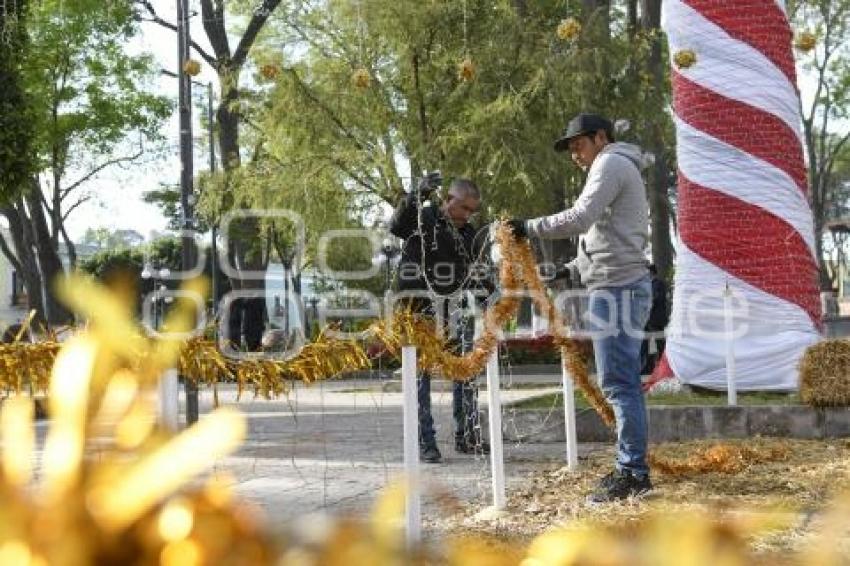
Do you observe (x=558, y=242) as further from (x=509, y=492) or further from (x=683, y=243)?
(x=509, y=492)

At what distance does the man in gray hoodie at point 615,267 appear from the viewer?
558cm

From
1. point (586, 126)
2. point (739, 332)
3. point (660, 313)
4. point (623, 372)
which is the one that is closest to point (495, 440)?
point (623, 372)

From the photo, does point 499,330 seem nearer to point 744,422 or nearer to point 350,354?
point 350,354

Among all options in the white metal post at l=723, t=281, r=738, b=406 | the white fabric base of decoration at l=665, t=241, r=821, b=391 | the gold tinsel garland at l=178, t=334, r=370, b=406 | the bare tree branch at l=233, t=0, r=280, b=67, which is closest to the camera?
the gold tinsel garland at l=178, t=334, r=370, b=406

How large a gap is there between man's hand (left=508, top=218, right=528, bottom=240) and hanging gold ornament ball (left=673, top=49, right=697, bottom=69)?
4233 mm

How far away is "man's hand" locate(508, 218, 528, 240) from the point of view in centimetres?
575

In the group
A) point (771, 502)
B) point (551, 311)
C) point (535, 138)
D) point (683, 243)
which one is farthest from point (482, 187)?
point (771, 502)

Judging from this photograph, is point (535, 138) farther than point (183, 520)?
Yes

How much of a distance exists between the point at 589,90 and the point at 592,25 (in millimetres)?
1489

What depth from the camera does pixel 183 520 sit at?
700 mm

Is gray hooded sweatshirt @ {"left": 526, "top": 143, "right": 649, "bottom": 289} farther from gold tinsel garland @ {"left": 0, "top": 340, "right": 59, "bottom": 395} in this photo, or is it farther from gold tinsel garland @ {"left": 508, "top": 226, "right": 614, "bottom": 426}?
gold tinsel garland @ {"left": 0, "top": 340, "right": 59, "bottom": 395}

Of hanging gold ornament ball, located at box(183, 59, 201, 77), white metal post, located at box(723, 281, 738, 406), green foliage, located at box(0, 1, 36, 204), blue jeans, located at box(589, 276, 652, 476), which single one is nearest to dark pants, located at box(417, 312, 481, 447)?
blue jeans, located at box(589, 276, 652, 476)

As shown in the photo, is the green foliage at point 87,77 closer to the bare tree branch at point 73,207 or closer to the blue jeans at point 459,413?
the bare tree branch at point 73,207

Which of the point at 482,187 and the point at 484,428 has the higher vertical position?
the point at 482,187
